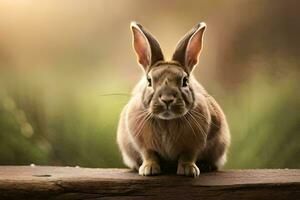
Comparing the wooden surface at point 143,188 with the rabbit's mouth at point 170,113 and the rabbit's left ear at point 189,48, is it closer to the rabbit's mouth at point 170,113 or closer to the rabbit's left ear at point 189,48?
the rabbit's mouth at point 170,113

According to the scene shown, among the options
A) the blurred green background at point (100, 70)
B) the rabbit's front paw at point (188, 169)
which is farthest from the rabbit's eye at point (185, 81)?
the blurred green background at point (100, 70)

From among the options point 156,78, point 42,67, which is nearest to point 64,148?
point 42,67

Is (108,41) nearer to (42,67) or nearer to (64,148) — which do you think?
(42,67)

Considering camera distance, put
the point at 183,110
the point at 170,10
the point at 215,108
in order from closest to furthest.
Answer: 1. the point at 183,110
2. the point at 215,108
3. the point at 170,10

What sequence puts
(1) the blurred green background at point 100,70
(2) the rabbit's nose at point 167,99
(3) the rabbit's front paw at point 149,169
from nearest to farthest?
(2) the rabbit's nose at point 167,99, (3) the rabbit's front paw at point 149,169, (1) the blurred green background at point 100,70

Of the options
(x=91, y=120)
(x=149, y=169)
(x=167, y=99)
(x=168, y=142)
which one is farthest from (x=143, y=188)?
(x=91, y=120)

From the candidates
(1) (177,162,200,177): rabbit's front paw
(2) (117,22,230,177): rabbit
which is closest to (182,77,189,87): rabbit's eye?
(2) (117,22,230,177): rabbit
